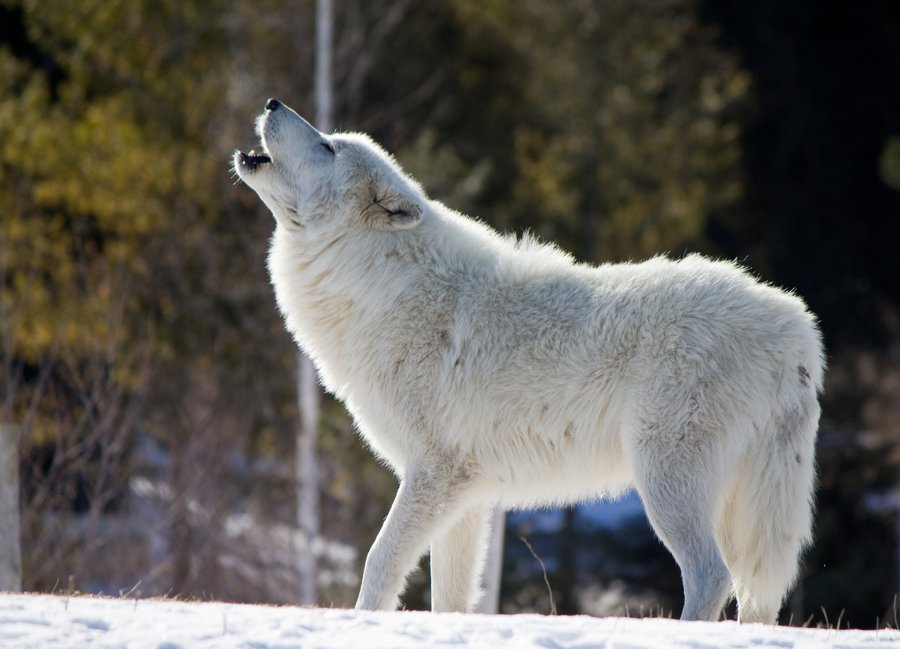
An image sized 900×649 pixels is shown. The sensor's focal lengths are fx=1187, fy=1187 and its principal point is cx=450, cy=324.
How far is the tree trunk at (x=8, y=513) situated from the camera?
6805mm

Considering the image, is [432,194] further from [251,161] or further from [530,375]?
[530,375]

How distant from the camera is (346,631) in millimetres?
4207

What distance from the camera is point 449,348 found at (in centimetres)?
563

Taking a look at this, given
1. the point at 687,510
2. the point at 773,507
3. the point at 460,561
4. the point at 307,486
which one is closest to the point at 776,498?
the point at 773,507

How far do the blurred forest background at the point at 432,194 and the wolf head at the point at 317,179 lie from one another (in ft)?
20.2

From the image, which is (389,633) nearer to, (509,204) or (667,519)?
(667,519)

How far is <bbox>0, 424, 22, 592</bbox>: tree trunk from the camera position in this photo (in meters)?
6.80

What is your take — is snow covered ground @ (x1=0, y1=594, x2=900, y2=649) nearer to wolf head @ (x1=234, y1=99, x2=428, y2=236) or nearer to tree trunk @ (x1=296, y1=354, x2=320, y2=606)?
wolf head @ (x1=234, y1=99, x2=428, y2=236)

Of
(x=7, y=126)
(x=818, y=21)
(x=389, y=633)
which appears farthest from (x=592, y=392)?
(x=818, y=21)

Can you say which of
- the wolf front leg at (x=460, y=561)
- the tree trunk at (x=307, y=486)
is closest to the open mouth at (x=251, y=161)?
the wolf front leg at (x=460, y=561)

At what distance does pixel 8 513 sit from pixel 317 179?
275 centimetres

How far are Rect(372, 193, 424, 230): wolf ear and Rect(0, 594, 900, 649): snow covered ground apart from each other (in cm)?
214

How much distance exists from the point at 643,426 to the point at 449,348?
1.03 metres

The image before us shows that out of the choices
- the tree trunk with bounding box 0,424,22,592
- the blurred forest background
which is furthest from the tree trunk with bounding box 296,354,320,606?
the tree trunk with bounding box 0,424,22,592
